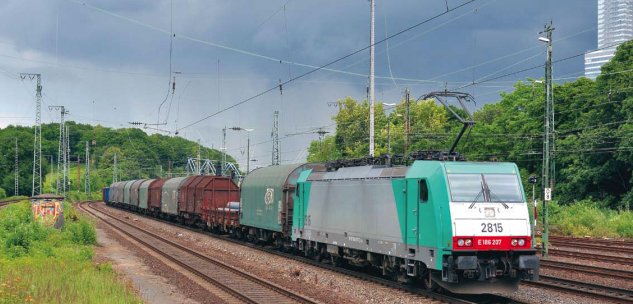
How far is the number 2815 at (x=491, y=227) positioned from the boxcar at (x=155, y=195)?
149 ft

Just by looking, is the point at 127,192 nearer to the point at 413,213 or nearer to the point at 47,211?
the point at 47,211

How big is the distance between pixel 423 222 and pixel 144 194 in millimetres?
52795

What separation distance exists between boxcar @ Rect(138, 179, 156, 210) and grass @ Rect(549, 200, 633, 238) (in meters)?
36.6

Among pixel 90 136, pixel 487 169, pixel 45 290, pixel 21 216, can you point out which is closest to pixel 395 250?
pixel 487 169

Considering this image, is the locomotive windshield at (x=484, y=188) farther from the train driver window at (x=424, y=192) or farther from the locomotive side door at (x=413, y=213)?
the locomotive side door at (x=413, y=213)

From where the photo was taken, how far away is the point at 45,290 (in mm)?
15148

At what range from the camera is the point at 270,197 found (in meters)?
31.1

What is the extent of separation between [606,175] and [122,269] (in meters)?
44.1

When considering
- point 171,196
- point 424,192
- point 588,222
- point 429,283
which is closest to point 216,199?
point 171,196

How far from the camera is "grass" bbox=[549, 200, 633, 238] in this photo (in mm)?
41406

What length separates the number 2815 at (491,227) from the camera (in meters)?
16.2

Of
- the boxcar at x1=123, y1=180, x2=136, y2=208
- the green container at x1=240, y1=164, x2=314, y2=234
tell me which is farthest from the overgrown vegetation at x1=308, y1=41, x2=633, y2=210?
the boxcar at x1=123, y1=180, x2=136, y2=208

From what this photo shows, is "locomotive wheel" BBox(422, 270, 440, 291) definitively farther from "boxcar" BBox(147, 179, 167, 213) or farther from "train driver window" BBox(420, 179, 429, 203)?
"boxcar" BBox(147, 179, 167, 213)

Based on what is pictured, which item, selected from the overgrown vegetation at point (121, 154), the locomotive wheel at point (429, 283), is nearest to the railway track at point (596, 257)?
the locomotive wheel at point (429, 283)
